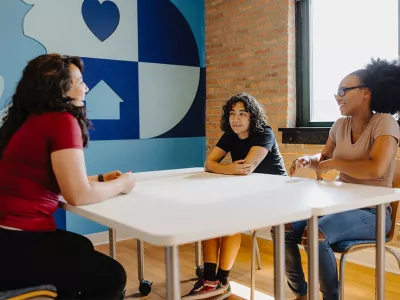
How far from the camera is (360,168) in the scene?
1.84 meters

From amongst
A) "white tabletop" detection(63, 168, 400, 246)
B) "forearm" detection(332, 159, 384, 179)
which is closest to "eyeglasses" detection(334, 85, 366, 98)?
"forearm" detection(332, 159, 384, 179)

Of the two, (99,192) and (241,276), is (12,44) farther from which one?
(241,276)

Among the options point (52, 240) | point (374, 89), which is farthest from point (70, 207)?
point (374, 89)

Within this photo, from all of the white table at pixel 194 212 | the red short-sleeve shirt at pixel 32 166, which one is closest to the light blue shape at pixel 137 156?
the white table at pixel 194 212

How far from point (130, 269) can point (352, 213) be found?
1654 mm

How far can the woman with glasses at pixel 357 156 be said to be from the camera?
1.82 meters

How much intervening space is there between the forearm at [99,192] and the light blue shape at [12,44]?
6.21 feet

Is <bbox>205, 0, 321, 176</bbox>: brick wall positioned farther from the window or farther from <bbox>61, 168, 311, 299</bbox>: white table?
<bbox>61, 168, 311, 299</bbox>: white table

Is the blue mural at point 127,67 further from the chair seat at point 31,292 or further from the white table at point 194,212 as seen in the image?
the chair seat at point 31,292

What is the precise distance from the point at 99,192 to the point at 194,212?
1.27 ft

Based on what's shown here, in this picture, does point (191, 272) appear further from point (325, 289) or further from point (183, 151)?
point (183, 151)

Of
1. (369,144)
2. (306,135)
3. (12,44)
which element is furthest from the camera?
(306,135)

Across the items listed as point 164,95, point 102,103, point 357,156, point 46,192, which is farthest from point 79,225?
point 357,156

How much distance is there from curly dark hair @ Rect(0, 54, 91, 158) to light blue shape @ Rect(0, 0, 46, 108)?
1728 mm
